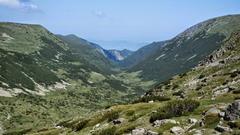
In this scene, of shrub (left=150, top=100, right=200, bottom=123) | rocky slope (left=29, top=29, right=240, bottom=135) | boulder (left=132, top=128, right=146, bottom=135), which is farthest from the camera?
shrub (left=150, top=100, right=200, bottom=123)

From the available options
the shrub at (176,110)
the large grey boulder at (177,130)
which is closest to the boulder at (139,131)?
the shrub at (176,110)

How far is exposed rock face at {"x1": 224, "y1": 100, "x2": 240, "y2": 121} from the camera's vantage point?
3197 centimetres

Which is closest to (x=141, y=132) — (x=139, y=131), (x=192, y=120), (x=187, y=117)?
(x=139, y=131)

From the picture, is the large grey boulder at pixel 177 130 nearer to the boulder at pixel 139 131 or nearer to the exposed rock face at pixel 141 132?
the exposed rock face at pixel 141 132

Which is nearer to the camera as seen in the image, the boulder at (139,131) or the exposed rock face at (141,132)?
the exposed rock face at (141,132)

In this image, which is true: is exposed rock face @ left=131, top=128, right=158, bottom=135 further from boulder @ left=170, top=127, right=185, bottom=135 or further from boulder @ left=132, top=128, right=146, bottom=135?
boulder @ left=170, top=127, right=185, bottom=135

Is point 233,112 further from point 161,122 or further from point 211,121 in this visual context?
point 161,122

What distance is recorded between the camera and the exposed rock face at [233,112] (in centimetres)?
3197

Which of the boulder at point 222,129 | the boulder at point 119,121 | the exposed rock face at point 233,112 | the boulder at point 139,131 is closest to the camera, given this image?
the boulder at point 222,129

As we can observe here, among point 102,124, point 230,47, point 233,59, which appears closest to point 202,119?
point 102,124

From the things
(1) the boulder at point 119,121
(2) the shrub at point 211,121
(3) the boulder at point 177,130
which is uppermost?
(2) the shrub at point 211,121

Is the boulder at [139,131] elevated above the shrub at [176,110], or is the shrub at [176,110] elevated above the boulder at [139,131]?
the shrub at [176,110]

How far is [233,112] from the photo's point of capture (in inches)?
1271

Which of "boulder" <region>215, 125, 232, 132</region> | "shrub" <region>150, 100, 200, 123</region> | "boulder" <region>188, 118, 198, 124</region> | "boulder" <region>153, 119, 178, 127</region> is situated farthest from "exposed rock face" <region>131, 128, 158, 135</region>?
"boulder" <region>215, 125, 232, 132</region>
